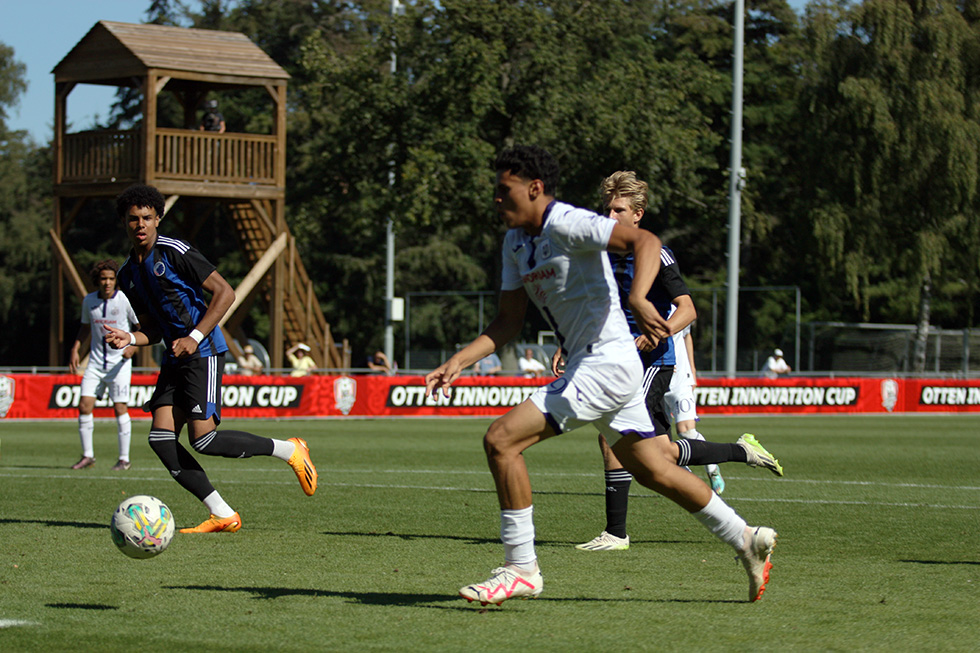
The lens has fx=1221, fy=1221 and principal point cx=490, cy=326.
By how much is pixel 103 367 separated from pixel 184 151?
16.6 meters

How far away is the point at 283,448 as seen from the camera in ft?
27.5

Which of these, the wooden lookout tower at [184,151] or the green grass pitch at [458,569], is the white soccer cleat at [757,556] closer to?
the green grass pitch at [458,569]

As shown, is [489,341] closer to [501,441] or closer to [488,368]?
[501,441]

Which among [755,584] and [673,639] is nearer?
[673,639]

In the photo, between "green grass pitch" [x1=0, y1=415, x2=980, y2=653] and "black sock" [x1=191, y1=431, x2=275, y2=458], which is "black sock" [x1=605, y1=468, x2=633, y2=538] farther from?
"black sock" [x1=191, y1=431, x2=275, y2=458]

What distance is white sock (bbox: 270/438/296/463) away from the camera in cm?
830

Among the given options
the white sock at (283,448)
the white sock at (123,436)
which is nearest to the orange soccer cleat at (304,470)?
the white sock at (283,448)

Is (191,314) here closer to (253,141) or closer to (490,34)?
(253,141)

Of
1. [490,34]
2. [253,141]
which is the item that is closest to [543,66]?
[490,34]

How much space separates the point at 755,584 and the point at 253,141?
25.4 m

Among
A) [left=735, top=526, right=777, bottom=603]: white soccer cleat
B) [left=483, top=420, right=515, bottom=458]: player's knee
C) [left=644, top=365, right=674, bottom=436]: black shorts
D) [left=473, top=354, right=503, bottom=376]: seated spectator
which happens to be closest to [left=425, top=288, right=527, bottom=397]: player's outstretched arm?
[left=483, top=420, right=515, bottom=458]: player's knee

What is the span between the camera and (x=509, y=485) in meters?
5.40

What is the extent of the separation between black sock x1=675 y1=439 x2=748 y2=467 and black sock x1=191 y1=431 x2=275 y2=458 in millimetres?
2734

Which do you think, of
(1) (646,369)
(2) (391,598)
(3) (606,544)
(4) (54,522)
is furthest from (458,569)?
(4) (54,522)
